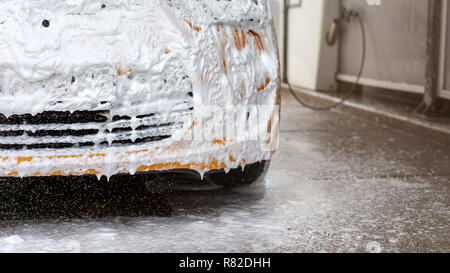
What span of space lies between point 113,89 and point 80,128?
0.22 m

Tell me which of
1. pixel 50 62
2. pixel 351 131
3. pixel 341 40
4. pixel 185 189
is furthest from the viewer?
pixel 341 40

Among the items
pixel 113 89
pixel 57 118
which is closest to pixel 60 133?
pixel 57 118

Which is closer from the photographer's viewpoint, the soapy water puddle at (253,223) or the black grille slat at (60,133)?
the soapy water puddle at (253,223)

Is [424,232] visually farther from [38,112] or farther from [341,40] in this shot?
[341,40]

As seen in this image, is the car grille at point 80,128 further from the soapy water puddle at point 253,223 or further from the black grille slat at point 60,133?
the soapy water puddle at point 253,223

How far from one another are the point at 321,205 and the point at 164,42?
1.17 metres

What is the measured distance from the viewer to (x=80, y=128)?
2975mm

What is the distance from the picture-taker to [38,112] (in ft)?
9.61

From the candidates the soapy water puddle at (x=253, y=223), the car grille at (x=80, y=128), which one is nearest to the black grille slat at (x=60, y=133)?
the car grille at (x=80, y=128)

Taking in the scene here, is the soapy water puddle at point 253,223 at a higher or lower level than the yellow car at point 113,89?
lower

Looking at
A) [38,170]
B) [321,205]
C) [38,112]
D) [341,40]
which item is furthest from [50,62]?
[341,40]

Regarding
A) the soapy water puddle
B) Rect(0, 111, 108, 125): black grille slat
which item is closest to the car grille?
Rect(0, 111, 108, 125): black grille slat

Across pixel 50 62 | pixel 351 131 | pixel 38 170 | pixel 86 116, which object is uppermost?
pixel 50 62

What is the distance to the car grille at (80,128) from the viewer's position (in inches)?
117
